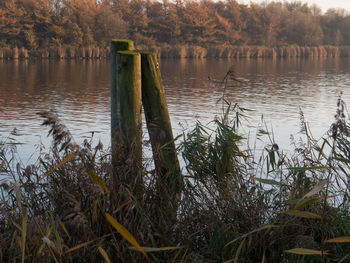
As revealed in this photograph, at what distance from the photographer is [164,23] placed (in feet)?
184

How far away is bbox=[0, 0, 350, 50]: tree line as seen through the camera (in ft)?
148

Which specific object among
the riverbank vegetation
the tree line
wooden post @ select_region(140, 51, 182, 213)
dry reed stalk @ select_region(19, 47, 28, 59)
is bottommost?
the riverbank vegetation

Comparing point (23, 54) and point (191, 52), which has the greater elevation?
point (191, 52)

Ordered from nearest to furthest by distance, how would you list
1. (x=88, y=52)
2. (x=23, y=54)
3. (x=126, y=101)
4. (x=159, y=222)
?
(x=159, y=222), (x=126, y=101), (x=23, y=54), (x=88, y=52)

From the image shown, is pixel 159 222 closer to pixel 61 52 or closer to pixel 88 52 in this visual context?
pixel 61 52

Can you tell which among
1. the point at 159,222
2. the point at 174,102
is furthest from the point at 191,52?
the point at 159,222

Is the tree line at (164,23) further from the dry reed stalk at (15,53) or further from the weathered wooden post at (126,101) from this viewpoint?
the weathered wooden post at (126,101)

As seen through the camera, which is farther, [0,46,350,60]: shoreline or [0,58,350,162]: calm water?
[0,46,350,60]: shoreline

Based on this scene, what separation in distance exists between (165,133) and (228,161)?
0.68 metres

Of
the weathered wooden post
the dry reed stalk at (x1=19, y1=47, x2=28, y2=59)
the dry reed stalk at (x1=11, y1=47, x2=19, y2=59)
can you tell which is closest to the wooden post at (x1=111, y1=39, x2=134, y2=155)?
the weathered wooden post

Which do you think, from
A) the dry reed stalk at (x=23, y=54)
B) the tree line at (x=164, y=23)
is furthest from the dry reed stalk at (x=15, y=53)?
the tree line at (x=164, y=23)

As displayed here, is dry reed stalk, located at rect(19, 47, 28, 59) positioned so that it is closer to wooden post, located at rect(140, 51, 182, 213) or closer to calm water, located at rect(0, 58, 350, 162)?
calm water, located at rect(0, 58, 350, 162)

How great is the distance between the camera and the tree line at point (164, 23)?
4503 centimetres

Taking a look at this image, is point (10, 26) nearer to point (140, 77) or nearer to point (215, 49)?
point (215, 49)
